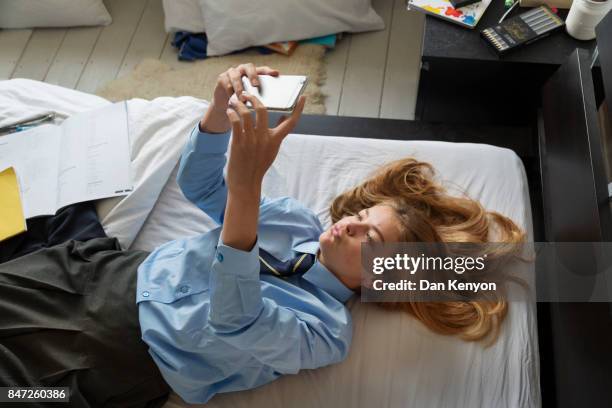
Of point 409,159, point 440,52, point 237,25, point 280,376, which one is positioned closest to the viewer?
point 280,376

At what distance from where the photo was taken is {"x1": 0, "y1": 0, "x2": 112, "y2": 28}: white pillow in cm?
237

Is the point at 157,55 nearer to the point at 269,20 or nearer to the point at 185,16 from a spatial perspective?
the point at 185,16

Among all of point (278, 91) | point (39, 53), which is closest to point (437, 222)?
point (278, 91)

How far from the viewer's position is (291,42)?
2.23m

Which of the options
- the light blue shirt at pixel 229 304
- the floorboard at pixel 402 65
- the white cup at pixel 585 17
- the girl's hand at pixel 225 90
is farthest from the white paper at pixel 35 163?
the white cup at pixel 585 17

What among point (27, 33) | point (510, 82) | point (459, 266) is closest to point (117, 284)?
point (459, 266)

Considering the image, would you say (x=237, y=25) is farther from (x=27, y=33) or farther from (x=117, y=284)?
(x=117, y=284)

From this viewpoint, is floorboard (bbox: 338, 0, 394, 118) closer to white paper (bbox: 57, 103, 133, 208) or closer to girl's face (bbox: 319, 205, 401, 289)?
white paper (bbox: 57, 103, 133, 208)

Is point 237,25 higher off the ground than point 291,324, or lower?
higher

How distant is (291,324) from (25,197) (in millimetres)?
771

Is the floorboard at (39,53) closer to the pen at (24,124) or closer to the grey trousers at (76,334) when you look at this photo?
the pen at (24,124)

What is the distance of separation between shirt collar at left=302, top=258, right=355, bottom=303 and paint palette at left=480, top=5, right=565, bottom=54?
0.78m

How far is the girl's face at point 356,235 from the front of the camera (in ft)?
3.61

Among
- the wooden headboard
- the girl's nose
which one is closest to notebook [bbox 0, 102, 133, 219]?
the girl's nose
